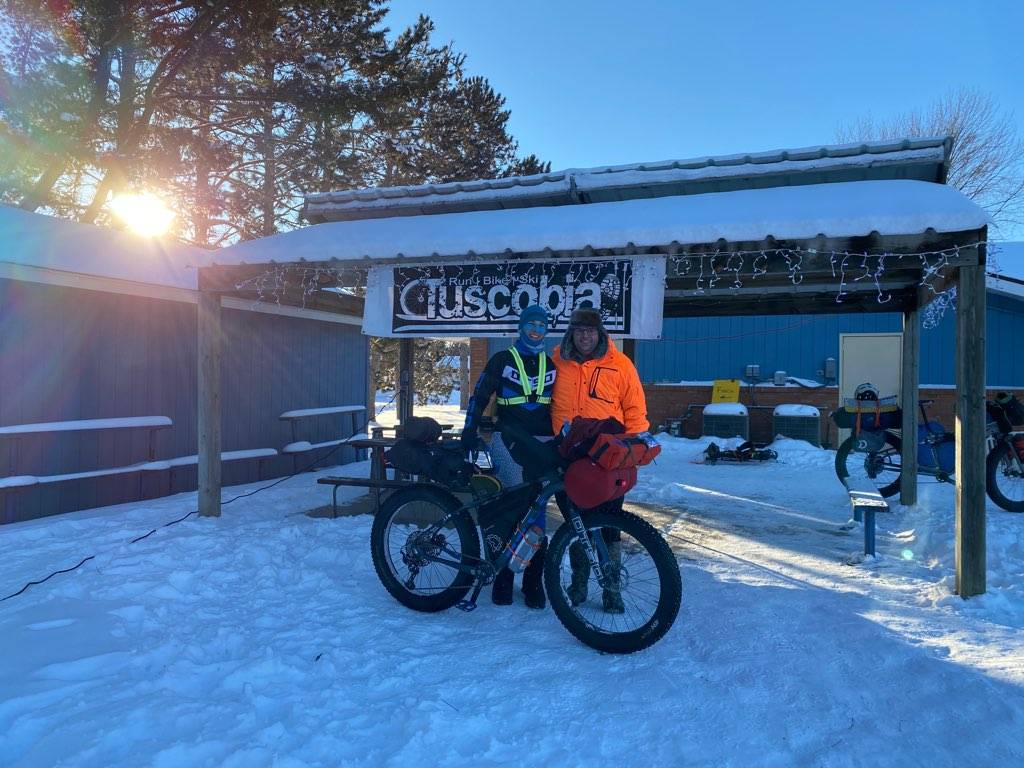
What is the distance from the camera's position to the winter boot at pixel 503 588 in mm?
3904

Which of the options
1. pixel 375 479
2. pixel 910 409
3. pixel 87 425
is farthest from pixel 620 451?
pixel 87 425

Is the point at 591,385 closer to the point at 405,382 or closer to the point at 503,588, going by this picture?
the point at 503,588

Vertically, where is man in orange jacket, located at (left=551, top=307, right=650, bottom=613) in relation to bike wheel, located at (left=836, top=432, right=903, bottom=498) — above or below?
Answer: above

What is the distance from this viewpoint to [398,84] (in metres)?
13.1

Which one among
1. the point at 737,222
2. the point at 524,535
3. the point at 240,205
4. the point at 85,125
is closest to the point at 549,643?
the point at 524,535

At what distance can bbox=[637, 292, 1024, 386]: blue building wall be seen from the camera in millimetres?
12062

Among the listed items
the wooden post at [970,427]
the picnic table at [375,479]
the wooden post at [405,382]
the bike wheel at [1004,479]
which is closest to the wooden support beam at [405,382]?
the wooden post at [405,382]

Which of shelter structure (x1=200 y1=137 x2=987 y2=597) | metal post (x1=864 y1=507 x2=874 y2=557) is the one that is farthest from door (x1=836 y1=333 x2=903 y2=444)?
metal post (x1=864 y1=507 x2=874 y2=557)

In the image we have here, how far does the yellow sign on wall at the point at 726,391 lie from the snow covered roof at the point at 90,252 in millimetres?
9997

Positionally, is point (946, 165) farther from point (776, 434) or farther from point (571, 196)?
point (776, 434)

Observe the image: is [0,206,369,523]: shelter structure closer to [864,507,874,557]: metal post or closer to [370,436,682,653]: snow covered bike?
[370,436,682,653]: snow covered bike

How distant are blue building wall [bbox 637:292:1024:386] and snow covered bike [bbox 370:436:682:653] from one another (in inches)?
406

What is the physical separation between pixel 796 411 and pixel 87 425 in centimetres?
1163

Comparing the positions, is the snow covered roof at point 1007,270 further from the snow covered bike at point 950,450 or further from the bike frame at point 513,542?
the bike frame at point 513,542
